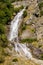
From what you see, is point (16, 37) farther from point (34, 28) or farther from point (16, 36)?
point (34, 28)

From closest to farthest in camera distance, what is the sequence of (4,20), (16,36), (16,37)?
(16,37) < (16,36) < (4,20)

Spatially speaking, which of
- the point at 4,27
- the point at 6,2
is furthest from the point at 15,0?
the point at 4,27

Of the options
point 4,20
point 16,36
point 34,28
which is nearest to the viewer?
point 16,36

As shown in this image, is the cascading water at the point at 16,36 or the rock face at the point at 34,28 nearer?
the cascading water at the point at 16,36

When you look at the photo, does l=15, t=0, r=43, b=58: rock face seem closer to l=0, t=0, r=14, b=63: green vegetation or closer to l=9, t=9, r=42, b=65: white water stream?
l=9, t=9, r=42, b=65: white water stream

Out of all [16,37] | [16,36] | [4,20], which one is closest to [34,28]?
[16,36]

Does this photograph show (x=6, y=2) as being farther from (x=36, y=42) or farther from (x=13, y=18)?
(x=36, y=42)

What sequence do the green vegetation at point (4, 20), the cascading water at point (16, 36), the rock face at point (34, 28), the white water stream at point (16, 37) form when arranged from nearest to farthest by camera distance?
the green vegetation at point (4, 20)
the white water stream at point (16, 37)
the cascading water at point (16, 36)
the rock face at point (34, 28)

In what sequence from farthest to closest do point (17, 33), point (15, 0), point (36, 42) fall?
point (15, 0) → point (17, 33) → point (36, 42)

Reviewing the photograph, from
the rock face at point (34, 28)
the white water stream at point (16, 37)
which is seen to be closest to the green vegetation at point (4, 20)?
the white water stream at point (16, 37)

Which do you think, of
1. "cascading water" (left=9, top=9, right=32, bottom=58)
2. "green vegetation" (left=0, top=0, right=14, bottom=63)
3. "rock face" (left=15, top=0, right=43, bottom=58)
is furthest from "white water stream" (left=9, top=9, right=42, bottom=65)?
"green vegetation" (left=0, top=0, right=14, bottom=63)

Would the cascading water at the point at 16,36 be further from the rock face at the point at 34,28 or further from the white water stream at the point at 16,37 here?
the rock face at the point at 34,28
